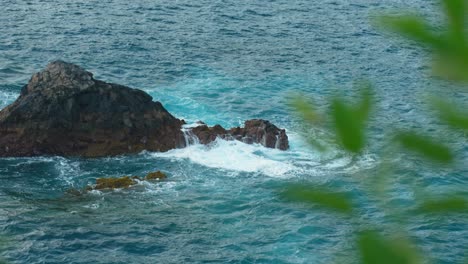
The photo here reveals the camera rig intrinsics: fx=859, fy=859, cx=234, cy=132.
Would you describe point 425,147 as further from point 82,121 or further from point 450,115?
point 82,121

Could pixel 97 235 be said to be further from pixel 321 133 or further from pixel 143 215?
pixel 321 133

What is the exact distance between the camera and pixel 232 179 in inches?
1421

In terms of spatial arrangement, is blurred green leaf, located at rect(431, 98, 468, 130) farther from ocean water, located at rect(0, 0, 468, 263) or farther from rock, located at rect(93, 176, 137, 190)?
rock, located at rect(93, 176, 137, 190)

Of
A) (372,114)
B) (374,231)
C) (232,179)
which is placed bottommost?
(232,179)

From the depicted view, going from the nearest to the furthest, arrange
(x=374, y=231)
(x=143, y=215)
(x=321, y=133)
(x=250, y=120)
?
1. (x=374, y=231)
2. (x=321, y=133)
3. (x=143, y=215)
4. (x=250, y=120)

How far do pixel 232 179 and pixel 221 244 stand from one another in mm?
6575

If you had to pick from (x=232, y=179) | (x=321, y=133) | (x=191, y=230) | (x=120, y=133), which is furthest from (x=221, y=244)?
(x=321, y=133)

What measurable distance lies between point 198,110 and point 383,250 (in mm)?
42249

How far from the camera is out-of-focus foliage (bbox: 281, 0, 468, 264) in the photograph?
7.13ft

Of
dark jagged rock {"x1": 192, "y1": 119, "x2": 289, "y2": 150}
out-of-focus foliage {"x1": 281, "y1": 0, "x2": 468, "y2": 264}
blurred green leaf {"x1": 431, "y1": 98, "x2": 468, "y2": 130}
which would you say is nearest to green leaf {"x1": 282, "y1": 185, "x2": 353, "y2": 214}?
out-of-focus foliage {"x1": 281, "y1": 0, "x2": 468, "y2": 264}

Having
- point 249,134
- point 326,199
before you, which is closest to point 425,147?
point 326,199

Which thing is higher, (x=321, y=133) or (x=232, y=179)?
(x=321, y=133)

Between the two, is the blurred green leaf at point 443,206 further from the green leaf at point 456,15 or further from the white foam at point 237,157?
the white foam at point 237,157

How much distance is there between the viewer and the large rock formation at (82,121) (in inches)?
1468
